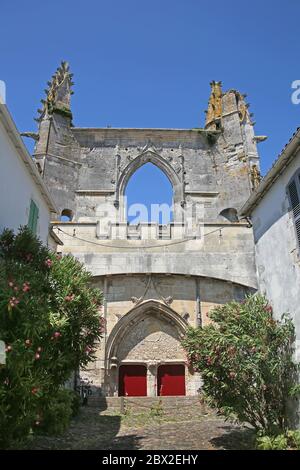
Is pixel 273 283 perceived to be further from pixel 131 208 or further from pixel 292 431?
pixel 131 208

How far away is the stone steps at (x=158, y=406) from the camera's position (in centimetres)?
1111

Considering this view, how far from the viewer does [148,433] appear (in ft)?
28.2

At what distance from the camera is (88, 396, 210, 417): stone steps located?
11.1m

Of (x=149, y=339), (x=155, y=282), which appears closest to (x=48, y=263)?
(x=155, y=282)

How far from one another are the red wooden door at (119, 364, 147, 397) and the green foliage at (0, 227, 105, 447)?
25.1 ft

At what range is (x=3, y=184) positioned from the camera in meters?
7.88

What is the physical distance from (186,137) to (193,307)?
11.7 metres

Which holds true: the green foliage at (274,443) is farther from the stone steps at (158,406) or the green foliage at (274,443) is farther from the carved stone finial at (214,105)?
the carved stone finial at (214,105)

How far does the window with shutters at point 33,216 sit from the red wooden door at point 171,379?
24.0ft

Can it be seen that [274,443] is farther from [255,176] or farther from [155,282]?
[255,176]

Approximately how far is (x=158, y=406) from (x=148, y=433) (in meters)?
2.70

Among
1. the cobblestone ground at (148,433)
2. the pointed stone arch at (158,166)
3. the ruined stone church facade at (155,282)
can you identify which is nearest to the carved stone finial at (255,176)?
the ruined stone church facade at (155,282)
